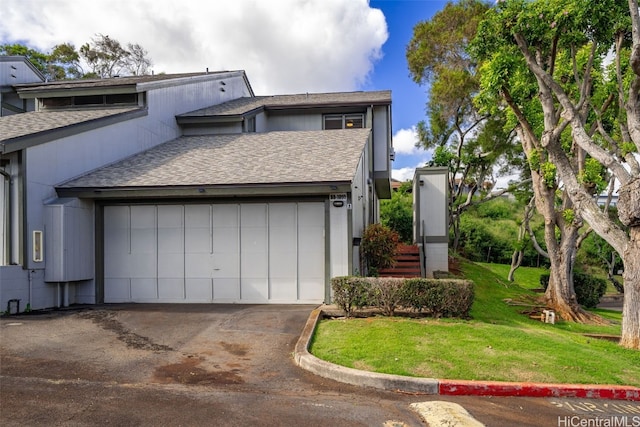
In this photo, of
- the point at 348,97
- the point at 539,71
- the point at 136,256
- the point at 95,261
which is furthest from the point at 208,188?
the point at 348,97

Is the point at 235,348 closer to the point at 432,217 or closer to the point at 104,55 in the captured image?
the point at 432,217

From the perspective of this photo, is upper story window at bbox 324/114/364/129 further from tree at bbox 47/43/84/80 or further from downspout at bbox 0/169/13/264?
tree at bbox 47/43/84/80

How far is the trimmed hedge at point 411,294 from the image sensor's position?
8.86m

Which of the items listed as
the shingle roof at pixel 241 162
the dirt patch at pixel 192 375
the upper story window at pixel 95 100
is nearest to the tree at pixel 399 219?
the shingle roof at pixel 241 162

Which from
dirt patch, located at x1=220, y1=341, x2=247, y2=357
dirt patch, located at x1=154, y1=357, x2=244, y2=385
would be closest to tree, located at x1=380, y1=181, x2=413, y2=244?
dirt patch, located at x1=220, y1=341, x2=247, y2=357

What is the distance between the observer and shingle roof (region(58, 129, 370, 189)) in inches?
436

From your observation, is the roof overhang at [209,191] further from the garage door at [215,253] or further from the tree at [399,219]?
the tree at [399,219]

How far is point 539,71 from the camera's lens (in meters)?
10.8

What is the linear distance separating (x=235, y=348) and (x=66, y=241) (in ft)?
20.0

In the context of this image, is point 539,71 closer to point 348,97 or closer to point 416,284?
point 416,284

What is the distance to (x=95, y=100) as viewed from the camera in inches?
621

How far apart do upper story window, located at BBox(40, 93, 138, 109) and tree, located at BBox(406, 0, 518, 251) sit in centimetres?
1515

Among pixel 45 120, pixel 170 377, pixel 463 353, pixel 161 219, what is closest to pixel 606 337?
pixel 463 353

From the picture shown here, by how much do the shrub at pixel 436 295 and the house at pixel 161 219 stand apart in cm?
197
